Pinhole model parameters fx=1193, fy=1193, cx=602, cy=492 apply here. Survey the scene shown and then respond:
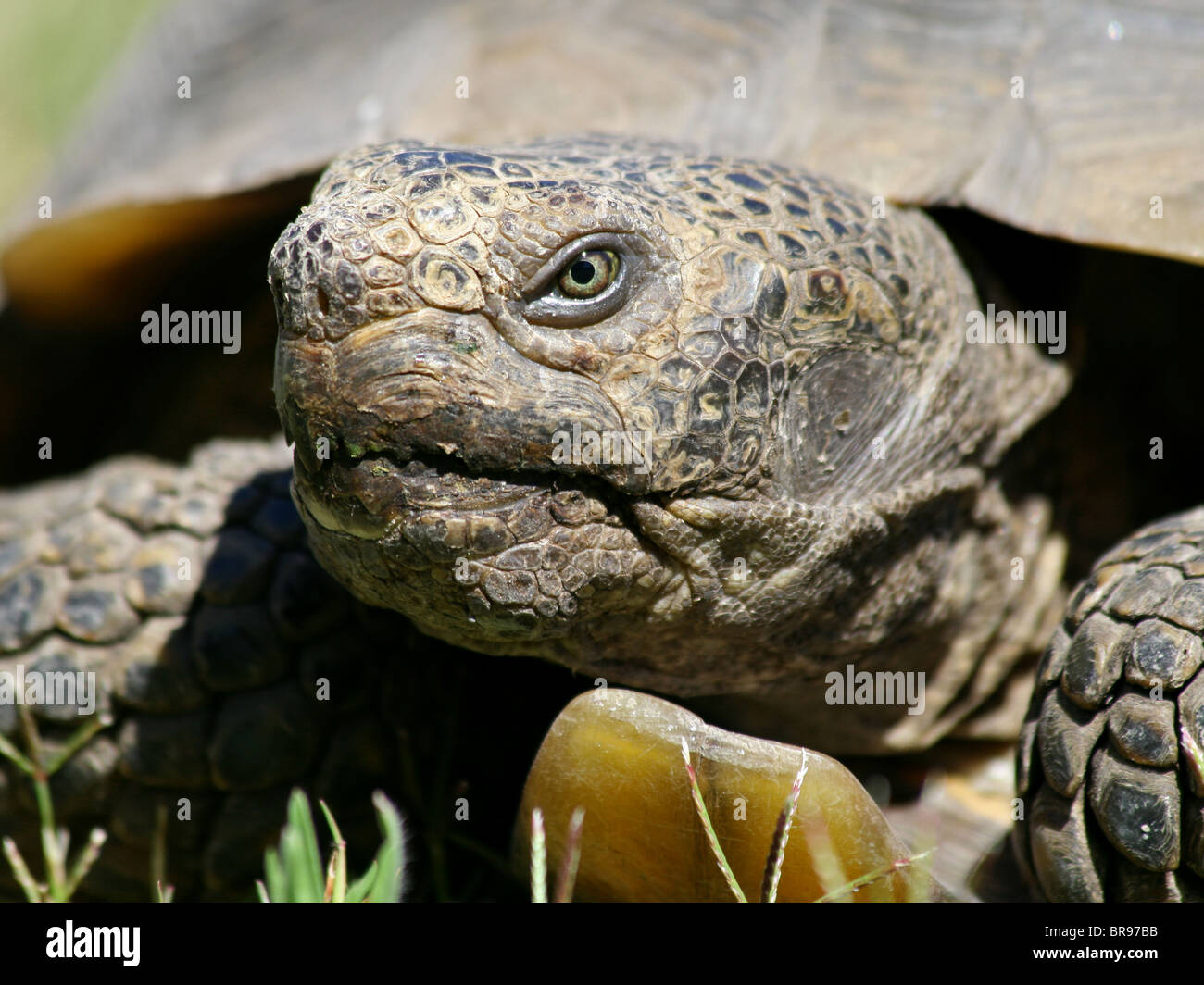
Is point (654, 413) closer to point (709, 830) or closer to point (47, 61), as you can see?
point (709, 830)

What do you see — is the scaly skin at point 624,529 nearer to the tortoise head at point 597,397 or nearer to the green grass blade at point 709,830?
the tortoise head at point 597,397

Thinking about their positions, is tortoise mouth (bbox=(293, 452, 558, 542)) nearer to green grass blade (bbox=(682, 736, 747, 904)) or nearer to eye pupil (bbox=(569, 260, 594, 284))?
eye pupil (bbox=(569, 260, 594, 284))

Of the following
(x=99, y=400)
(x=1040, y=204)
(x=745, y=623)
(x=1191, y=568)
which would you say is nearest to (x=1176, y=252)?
(x=1040, y=204)

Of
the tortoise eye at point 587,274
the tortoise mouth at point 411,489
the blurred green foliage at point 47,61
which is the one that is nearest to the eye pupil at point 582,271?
the tortoise eye at point 587,274

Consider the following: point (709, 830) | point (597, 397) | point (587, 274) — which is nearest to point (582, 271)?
point (587, 274)

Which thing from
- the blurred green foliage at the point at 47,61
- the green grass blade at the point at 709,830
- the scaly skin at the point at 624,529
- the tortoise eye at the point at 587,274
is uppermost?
the blurred green foliage at the point at 47,61

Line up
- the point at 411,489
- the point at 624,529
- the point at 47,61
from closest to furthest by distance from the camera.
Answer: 1. the point at 411,489
2. the point at 624,529
3. the point at 47,61

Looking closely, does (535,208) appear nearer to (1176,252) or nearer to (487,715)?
(487,715)

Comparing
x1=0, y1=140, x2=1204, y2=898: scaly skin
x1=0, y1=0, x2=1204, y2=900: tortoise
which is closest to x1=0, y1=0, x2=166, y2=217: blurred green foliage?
x1=0, y1=0, x2=1204, y2=900: tortoise

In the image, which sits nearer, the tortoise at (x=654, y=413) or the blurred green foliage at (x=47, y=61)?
the tortoise at (x=654, y=413)
